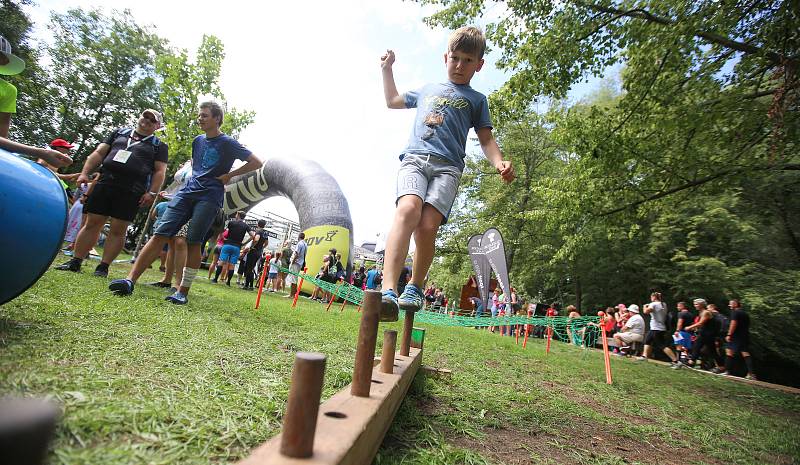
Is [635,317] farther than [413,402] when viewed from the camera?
Yes

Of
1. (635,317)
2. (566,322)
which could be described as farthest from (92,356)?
(635,317)

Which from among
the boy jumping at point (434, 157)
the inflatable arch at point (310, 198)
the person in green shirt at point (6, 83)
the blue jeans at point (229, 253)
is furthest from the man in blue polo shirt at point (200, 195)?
the inflatable arch at point (310, 198)

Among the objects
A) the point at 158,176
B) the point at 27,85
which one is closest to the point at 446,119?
the point at 158,176

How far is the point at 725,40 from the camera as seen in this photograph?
19.3 feet

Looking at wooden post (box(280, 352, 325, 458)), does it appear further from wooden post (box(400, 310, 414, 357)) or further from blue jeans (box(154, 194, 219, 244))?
blue jeans (box(154, 194, 219, 244))

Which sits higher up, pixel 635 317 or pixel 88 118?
pixel 88 118

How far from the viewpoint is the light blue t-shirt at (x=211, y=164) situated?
404 centimetres

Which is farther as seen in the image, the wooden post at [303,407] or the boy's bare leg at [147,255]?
the boy's bare leg at [147,255]

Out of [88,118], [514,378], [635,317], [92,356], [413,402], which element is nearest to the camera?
[92,356]

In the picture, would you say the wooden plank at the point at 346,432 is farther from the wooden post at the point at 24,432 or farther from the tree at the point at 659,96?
the tree at the point at 659,96

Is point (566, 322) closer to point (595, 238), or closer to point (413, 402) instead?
point (413, 402)

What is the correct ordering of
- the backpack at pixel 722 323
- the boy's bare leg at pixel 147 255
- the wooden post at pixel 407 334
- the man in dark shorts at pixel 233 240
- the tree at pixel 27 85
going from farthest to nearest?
the tree at pixel 27 85, the backpack at pixel 722 323, the man in dark shorts at pixel 233 240, the boy's bare leg at pixel 147 255, the wooden post at pixel 407 334

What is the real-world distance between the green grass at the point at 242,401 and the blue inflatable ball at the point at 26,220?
9.7 inches

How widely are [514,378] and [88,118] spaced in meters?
37.6
